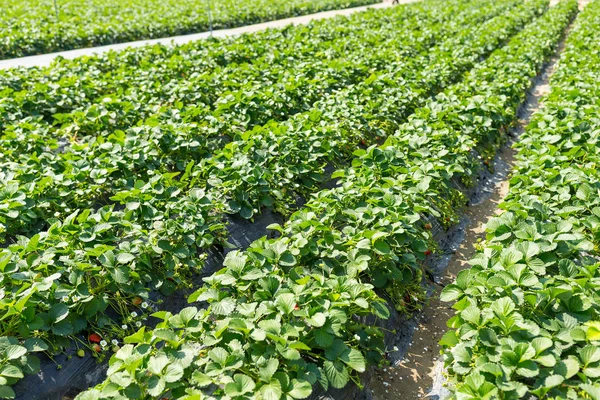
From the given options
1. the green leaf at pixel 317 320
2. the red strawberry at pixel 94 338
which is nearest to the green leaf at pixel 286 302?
the green leaf at pixel 317 320

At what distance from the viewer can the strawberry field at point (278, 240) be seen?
248 centimetres

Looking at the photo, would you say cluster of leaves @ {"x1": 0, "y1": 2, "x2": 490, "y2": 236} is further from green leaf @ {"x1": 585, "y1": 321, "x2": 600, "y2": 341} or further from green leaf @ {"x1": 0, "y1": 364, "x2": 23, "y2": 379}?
green leaf @ {"x1": 585, "y1": 321, "x2": 600, "y2": 341}

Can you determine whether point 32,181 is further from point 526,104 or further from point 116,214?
point 526,104

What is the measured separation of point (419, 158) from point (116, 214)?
9.35 feet

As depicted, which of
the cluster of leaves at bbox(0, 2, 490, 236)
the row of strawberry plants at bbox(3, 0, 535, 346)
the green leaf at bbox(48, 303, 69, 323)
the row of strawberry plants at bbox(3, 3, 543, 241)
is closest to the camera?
the green leaf at bbox(48, 303, 69, 323)

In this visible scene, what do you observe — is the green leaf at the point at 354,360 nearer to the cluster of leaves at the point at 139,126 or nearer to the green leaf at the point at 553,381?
the green leaf at the point at 553,381

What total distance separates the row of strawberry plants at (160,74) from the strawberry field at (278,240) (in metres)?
0.05

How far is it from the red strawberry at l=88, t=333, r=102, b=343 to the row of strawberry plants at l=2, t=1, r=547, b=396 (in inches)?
2.0

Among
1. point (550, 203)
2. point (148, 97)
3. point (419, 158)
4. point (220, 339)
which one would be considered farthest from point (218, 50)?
point (220, 339)

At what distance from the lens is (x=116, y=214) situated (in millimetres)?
3684

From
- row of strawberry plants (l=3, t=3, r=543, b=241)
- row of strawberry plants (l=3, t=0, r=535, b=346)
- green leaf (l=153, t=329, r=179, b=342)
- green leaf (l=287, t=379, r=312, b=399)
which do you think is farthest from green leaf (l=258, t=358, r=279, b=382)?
row of strawberry plants (l=3, t=3, r=543, b=241)

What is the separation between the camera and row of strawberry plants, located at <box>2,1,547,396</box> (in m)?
2.84

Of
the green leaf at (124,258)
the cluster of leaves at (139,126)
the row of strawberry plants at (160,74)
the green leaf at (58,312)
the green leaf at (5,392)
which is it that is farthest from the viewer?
the row of strawberry plants at (160,74)

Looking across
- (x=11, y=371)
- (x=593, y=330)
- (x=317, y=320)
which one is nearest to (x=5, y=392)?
(x=11, y=371)
